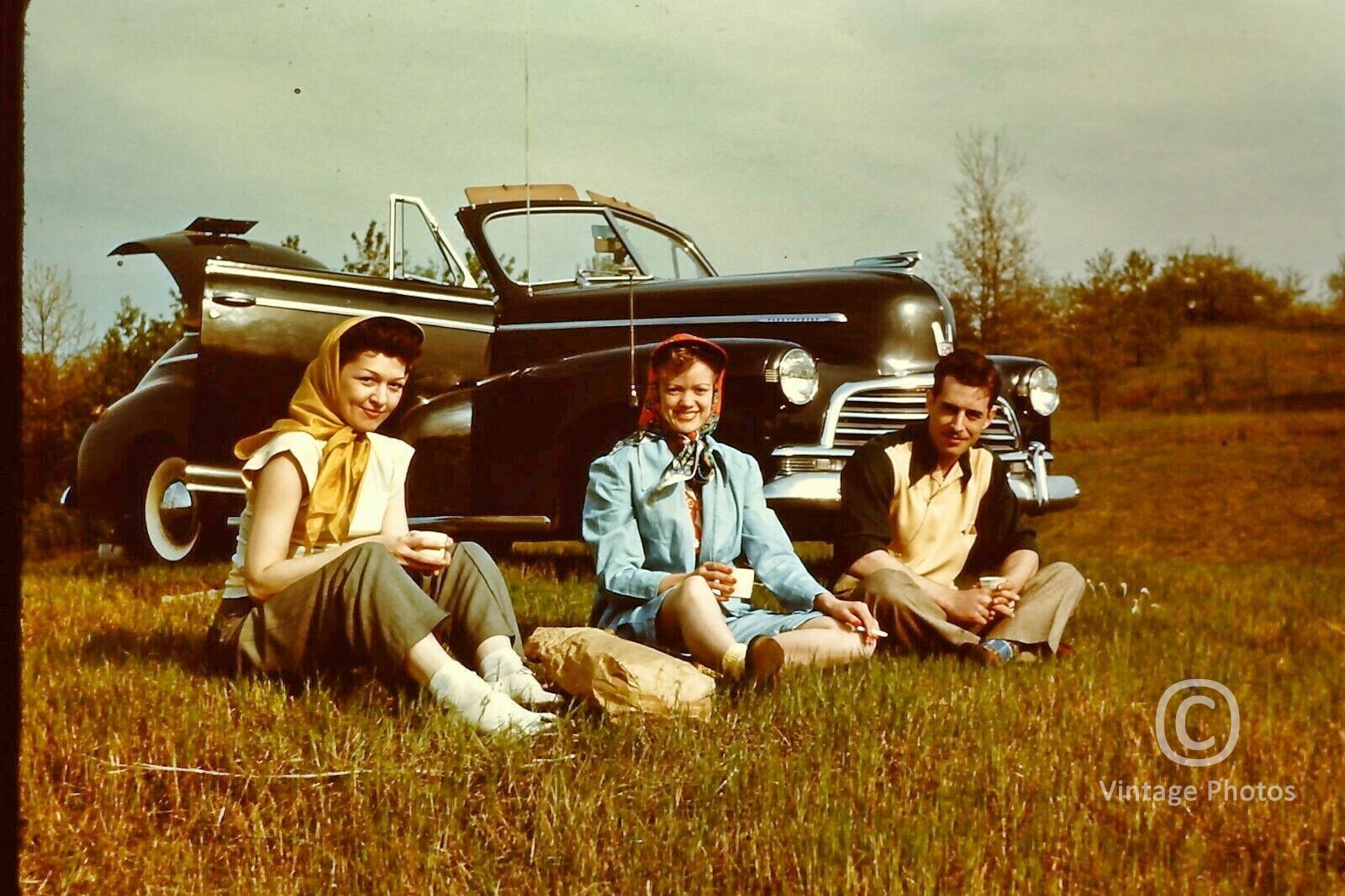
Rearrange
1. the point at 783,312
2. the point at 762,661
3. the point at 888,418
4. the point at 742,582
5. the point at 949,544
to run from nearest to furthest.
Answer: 1. the point at 762,661
2. the point at 742,582
3. the point at 949,544
4. the point at 888,418
5. the point at 783,312

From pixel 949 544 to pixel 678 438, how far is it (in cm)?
89

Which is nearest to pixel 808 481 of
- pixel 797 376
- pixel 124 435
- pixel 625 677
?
pixel 797 376

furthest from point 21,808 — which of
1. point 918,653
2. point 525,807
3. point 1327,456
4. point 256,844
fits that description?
point 1327,456

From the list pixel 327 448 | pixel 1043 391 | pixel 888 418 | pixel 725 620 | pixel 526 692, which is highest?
pixel 1043 391

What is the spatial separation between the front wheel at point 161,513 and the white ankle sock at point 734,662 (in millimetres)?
2901

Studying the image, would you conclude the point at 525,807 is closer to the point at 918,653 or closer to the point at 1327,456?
the point at 918,653

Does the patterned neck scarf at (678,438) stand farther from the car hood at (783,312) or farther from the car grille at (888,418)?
the car hood at (783,312)

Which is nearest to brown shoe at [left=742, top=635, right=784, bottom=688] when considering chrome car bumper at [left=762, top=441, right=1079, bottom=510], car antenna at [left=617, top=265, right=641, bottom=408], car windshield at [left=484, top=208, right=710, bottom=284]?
chrome car bumper at [left=762, top=441, right=1079, bottom=510]

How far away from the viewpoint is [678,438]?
3.37 metres

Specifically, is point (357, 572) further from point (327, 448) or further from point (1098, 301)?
point (1098, 301)

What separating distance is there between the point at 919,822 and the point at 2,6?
2223 mm

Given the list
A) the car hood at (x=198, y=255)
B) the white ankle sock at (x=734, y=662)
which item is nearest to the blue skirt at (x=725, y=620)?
the white ankle sock at (x=734, y=662)

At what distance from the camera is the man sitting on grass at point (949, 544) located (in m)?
3.38

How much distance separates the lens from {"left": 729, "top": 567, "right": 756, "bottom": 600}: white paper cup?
10.7 ft
